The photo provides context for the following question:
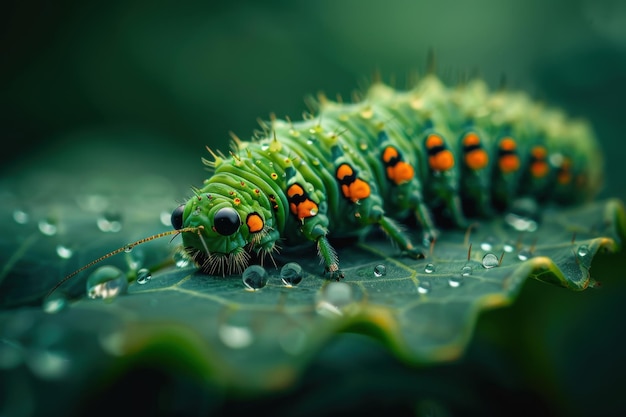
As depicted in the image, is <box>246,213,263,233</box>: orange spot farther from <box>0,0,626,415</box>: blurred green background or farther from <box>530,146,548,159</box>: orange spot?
<box>0,0,626,415</box>: blurred green background

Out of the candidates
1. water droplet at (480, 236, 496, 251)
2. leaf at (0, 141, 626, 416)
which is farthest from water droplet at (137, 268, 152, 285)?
water droplet at (480, 236, 496, 251)

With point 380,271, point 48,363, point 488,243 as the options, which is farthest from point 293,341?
point 488,243

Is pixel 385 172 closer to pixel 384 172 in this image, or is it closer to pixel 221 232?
pixel 384 172

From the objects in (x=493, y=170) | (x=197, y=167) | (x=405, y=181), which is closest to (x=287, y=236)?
(x=405, y=181)

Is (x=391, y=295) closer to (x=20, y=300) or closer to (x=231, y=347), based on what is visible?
(x=231, y=347)

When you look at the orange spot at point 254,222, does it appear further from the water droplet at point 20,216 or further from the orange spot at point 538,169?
the orange spot at point 538,169
